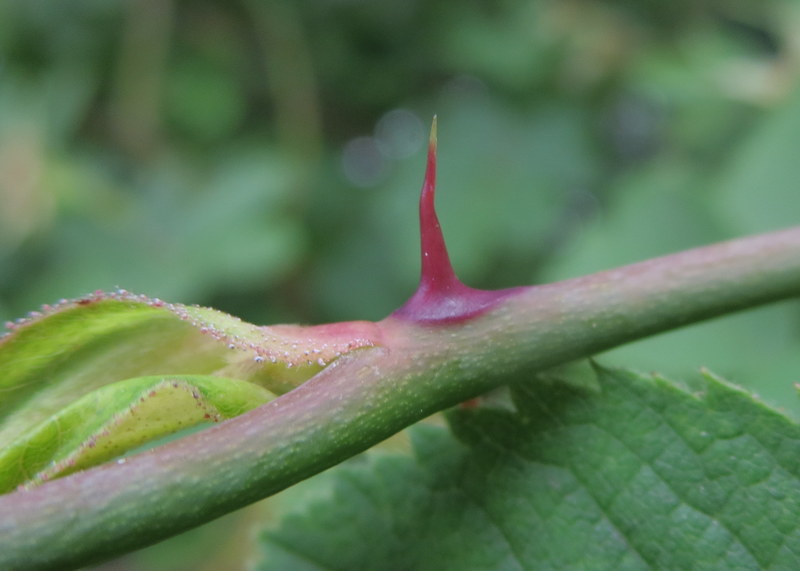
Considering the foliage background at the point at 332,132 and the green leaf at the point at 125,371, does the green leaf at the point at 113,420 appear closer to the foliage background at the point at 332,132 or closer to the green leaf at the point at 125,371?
the green leaf at the point at 125,371

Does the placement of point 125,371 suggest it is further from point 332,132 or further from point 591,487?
point 332,132

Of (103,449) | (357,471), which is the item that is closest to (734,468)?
(357,471)

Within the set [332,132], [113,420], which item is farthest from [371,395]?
[332,132]

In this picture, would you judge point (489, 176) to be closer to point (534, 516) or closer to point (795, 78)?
point (795, 78)

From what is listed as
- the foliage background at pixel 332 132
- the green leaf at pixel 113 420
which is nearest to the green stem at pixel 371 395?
the green leaf at pixel 113 420

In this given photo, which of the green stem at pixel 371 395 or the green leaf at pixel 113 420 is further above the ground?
the green leaf at pixel 113 420

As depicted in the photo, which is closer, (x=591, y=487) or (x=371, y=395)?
(x=371, y=395)

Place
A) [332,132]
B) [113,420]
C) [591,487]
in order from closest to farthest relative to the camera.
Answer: [113,420] < [591,487] < [332,132]
